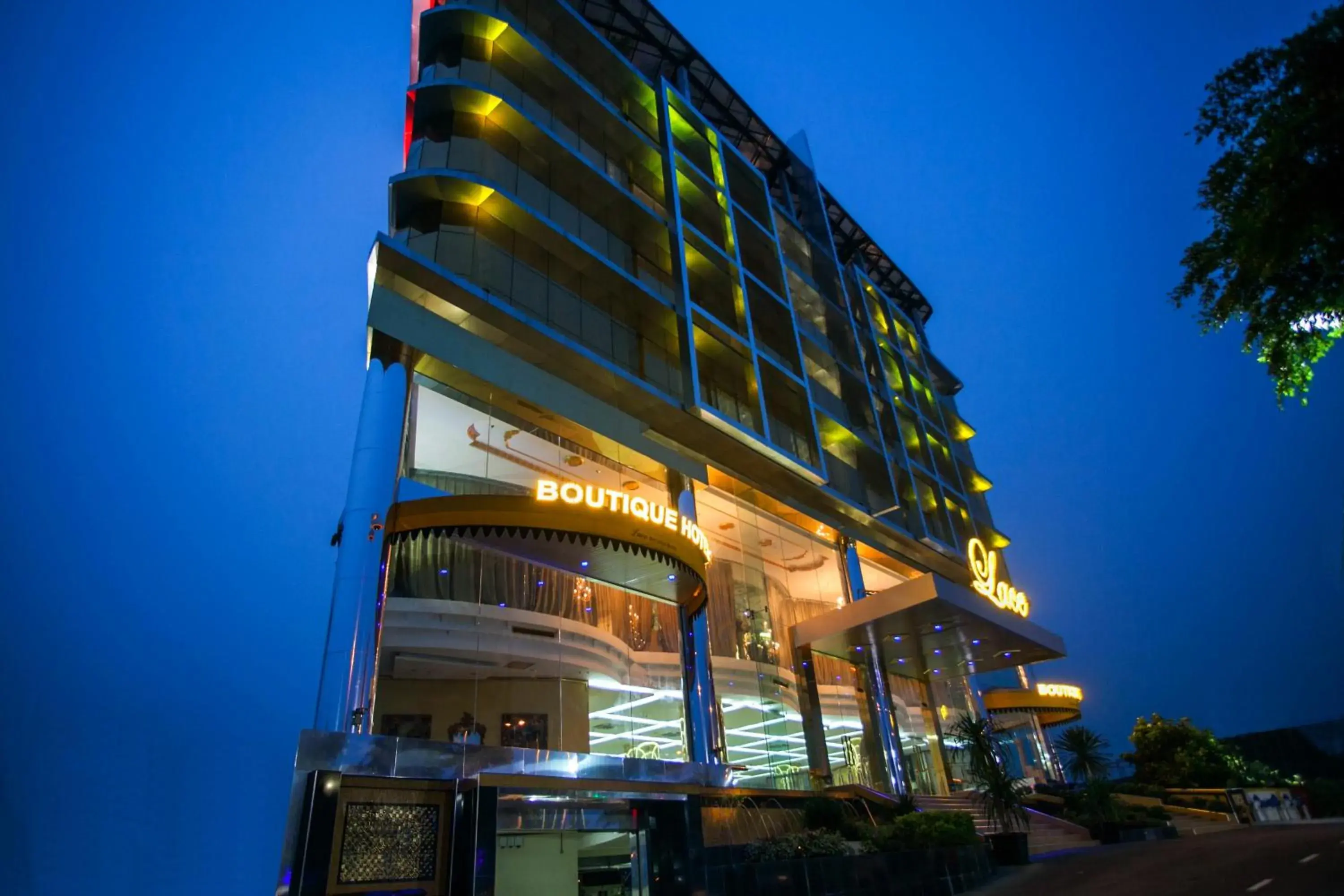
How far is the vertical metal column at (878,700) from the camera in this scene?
1102 inches

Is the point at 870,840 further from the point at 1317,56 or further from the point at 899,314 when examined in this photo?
the point at 899,314

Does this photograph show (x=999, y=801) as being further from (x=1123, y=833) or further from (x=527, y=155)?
(x=527, y=155)

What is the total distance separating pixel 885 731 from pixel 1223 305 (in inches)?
830

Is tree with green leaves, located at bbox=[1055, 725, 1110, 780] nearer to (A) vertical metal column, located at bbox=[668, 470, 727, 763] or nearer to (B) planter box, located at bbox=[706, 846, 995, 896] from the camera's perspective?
(B) planter box, located at bbox=[706, 846, 995, 896]

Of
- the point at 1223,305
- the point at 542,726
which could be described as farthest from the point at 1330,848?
the point at 542,726

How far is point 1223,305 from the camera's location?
12883 millimetres

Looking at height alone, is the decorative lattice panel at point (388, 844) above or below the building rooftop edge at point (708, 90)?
below

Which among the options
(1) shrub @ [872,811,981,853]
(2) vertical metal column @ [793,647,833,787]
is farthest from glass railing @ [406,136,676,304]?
(1) shrub @ [872,811,981,853]

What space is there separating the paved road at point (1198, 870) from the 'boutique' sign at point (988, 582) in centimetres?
981

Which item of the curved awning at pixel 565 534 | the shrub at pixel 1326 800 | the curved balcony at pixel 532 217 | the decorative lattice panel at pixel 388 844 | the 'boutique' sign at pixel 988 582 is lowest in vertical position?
the shrub at pixel 1326 800

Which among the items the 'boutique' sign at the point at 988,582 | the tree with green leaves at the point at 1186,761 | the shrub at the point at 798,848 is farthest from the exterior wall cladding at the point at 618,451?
the tree with green leaves at the point at 1186,761

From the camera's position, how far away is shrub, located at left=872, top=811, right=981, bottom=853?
1712 cm

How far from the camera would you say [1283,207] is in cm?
1088

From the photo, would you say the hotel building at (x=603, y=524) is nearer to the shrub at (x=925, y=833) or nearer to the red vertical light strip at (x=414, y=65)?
the red vertical light strip at (x=414, y=65)
